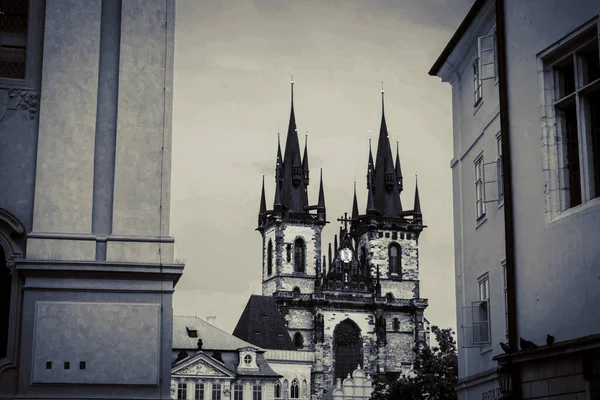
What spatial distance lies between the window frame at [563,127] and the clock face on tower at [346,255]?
3041 inches

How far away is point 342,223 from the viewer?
95750mm

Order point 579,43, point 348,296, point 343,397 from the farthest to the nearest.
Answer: point 348,296 < point 343,397 < point 579,43

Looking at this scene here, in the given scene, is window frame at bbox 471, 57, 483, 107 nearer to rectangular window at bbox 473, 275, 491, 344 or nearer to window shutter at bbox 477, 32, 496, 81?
window shutter at bbox 477, 32, 496, 81

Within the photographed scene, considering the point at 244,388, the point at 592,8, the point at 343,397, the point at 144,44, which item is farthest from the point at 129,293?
the point at 343,397

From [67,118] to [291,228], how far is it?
75.4m

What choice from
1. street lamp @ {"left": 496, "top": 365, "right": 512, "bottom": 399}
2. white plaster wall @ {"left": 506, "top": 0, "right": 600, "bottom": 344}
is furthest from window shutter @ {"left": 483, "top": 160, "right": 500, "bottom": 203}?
street lamp @ {"left": 496, "top": 365, "right": 512, "bottom": 399}

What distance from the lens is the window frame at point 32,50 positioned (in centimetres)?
1398

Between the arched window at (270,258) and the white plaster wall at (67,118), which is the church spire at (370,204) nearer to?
the arched window at (270,258)

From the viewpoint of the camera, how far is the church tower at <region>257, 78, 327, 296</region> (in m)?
87.9

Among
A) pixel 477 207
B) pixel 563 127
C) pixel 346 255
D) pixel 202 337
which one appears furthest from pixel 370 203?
pixel 563 127

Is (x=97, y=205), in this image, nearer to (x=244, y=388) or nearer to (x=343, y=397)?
(x=244, y=388)

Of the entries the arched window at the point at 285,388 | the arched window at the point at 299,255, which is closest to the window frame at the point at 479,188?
the arched window at the point at 285,388

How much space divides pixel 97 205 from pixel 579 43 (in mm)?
6550

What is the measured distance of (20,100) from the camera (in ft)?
45.7
